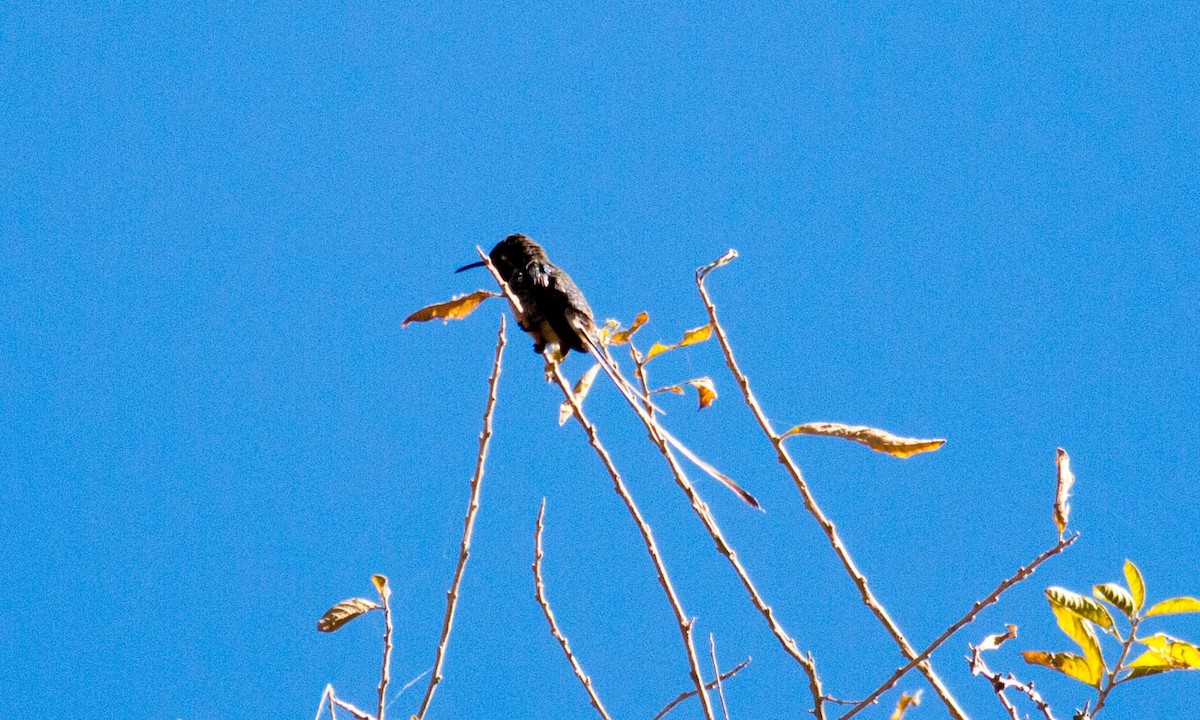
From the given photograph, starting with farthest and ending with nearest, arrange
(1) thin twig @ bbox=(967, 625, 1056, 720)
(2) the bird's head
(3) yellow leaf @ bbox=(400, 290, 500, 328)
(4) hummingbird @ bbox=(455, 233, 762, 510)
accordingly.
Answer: (2) the bird's head < (4) hummingbird @ bbox=(455, 233, 762, 510) < (3) yellow leaf @ bbox=(400, 290, 500, 328) < (1) thin twig @ bbox=(967, 625, 1056, 720)

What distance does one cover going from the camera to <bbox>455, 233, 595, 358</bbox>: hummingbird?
4.23m

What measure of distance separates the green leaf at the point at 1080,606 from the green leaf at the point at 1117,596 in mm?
20

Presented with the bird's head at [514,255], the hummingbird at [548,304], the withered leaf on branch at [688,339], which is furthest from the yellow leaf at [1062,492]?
the bird's head at [514,255]

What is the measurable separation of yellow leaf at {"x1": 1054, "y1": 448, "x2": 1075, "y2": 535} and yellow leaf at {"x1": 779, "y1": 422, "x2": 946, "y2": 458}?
9.8 inches

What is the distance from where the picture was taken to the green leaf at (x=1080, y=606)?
1.83m

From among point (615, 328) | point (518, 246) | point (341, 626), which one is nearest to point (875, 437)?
point (615, 328)

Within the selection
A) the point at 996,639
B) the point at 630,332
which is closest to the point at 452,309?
the point at 630,332

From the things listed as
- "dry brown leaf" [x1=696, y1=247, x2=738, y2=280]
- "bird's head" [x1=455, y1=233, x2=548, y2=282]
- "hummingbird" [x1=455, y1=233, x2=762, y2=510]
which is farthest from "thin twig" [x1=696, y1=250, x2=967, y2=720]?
"bird's head" [x1=455, y1=233, x2=548, y2=282]

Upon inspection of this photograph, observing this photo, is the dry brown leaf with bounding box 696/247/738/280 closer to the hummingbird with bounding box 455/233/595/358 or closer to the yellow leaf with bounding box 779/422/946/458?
the yellow leaf with bounding box 779/422/946/458

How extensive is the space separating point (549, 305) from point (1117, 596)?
2733 mm

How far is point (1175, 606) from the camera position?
A: 1.83m

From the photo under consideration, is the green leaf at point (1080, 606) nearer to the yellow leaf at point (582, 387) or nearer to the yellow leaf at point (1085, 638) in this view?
the yellow leaf at point (1085, 638)

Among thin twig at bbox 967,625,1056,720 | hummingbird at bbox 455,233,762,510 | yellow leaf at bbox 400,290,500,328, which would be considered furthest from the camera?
hummingbird at bbox 455,233,762,510

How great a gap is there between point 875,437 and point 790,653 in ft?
1.54
